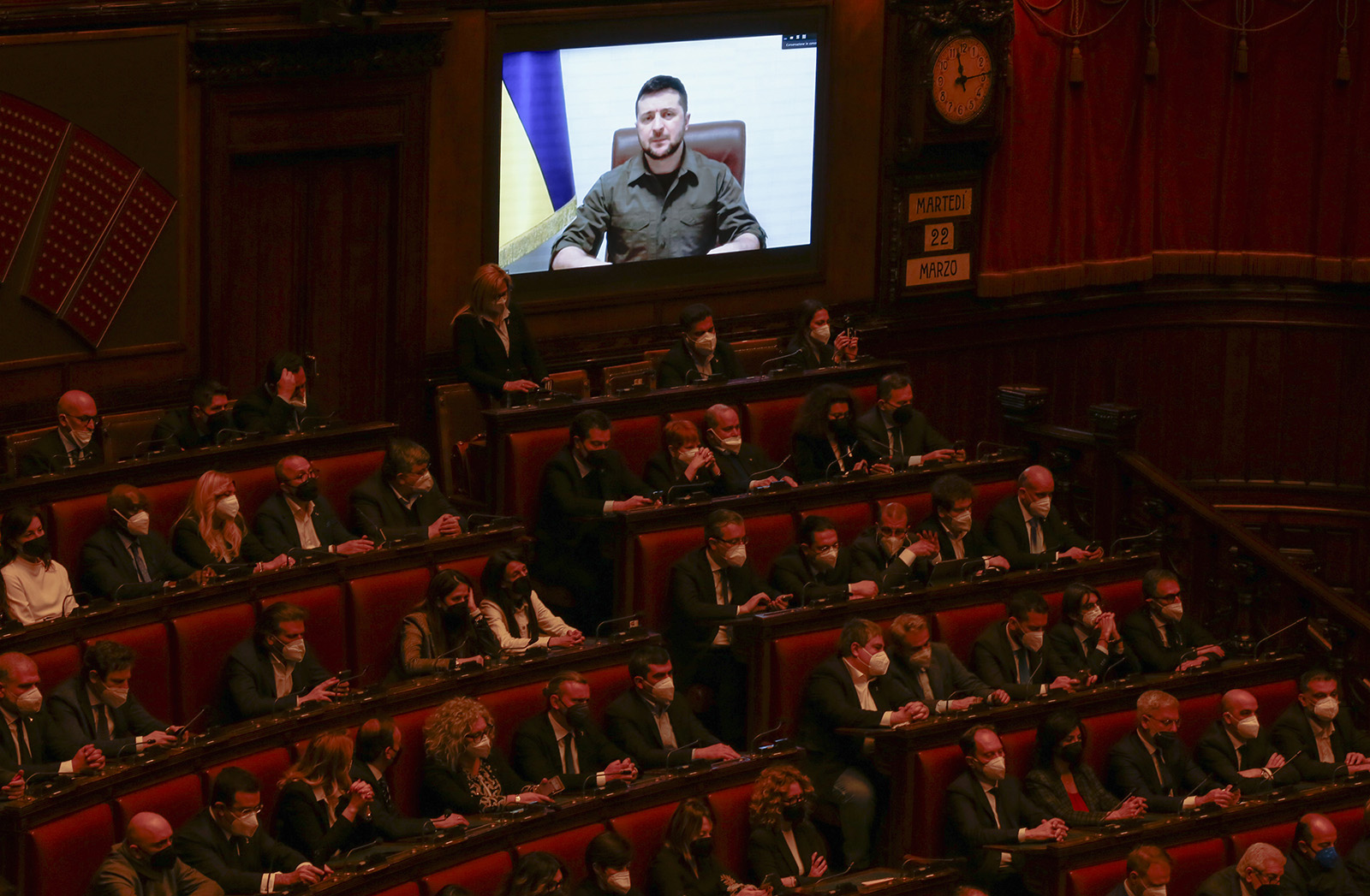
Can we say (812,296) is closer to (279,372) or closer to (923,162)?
(923,162)

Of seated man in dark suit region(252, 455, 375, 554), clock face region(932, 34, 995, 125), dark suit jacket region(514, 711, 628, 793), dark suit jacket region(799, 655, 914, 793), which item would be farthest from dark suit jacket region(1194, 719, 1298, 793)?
clock face region(932, 34, 995, 125)

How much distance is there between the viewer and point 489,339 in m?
5.59

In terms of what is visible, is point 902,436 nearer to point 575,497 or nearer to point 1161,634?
point 1161,634

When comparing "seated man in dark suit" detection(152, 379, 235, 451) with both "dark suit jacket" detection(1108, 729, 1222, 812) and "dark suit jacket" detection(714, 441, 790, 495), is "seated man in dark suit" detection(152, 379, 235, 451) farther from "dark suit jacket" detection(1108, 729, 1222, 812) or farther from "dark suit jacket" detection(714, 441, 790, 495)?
"dark suit jacket" detection(1108, 729, 1222, 812)

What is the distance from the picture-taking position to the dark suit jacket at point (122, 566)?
14.6 feet

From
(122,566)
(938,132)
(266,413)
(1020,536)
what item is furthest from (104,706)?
(938,132)

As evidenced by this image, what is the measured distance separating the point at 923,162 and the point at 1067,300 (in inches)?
32.2

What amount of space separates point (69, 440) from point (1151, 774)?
2.73 meters

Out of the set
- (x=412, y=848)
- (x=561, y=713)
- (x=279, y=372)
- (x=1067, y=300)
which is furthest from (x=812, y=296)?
(x=412, y=848)

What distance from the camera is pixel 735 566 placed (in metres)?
4.95

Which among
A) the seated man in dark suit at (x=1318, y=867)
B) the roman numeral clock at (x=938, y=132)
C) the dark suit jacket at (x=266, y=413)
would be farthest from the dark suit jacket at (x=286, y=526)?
the roman numeral clock at (x=938, y=132)

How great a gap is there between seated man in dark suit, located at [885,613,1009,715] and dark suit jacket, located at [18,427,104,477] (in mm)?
1965

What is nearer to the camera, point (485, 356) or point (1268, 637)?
point (1268, 637)

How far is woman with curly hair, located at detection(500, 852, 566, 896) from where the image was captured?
149 inches
